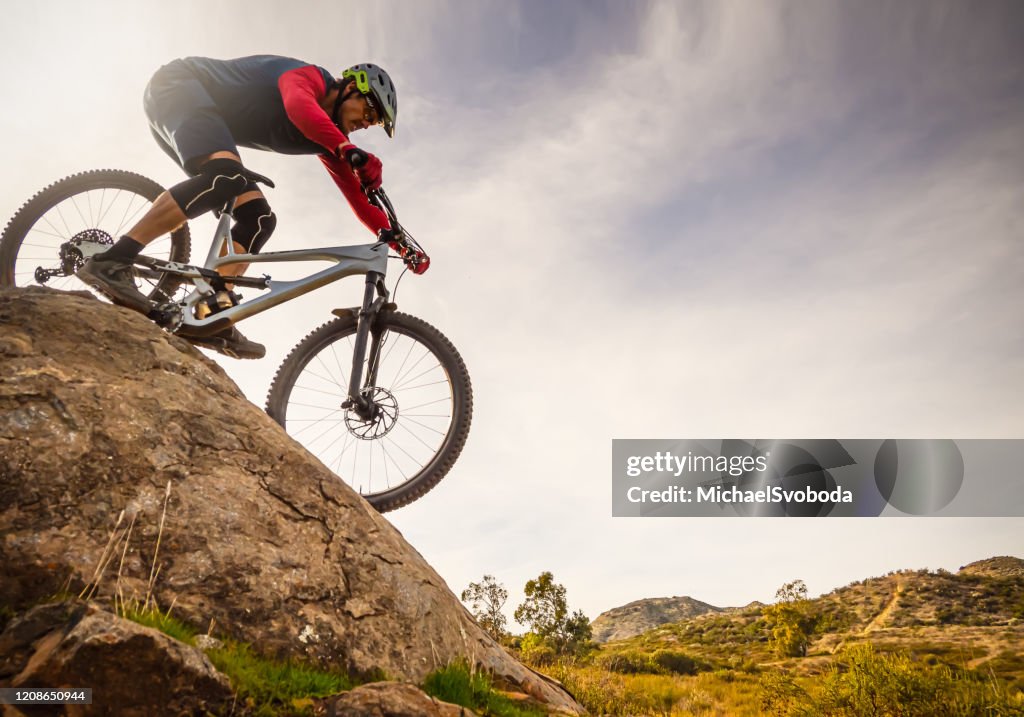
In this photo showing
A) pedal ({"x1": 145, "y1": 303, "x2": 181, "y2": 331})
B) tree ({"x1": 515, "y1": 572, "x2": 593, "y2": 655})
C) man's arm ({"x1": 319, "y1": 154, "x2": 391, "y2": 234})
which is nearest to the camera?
pedal ({"x1": 145, "y1": 303, "x2": 181, "y2": 331})

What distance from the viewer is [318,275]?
5.48 meters

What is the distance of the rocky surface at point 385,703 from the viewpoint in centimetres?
254

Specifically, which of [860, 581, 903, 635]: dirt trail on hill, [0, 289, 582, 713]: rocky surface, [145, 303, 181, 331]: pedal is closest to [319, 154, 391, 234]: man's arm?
[145, 303, 181, 331]: pedal

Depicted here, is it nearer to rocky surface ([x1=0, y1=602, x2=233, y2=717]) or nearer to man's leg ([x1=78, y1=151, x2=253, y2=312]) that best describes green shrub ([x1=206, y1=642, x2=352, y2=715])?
rocky surface ([x1=0, y1=602, x2=233, y2=717])

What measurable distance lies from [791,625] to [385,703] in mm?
43889

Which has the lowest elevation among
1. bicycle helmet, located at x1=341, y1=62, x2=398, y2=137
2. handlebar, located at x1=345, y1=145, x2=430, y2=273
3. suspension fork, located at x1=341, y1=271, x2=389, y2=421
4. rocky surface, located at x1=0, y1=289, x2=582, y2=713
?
rocky surface, located at x1=0, y1=289, x2=582, y2=713

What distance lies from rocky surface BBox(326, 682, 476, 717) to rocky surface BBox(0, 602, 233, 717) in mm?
462

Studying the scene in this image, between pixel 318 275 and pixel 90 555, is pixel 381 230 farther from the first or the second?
pixel 90 555

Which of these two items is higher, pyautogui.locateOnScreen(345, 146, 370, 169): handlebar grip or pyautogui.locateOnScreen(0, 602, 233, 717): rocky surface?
pyautogui.locateOnScreen(345, 146, 370, 169): handlebar grip

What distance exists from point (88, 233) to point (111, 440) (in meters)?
3.05

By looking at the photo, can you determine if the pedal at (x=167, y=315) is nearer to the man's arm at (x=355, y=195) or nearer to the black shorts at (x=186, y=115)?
the black shorts at (x=186, y=115)

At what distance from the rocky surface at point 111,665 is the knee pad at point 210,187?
12.3ft

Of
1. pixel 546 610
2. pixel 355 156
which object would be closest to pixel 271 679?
pixel 355 156

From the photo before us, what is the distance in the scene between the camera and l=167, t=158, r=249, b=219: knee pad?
5.19 m
